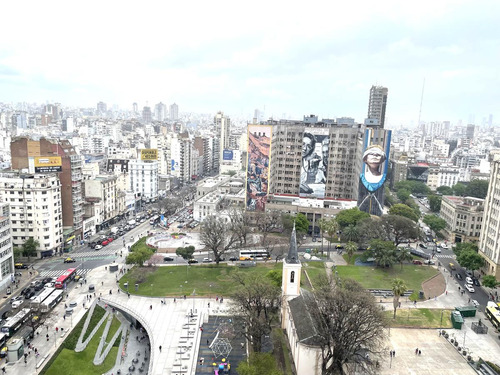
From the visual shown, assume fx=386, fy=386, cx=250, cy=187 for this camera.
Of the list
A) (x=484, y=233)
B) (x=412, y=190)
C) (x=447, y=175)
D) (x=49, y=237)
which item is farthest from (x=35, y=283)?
(x=447, y=175)

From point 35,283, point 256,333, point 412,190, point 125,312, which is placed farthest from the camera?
point 412,190

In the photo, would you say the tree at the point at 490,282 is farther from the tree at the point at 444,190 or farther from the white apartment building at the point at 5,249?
the tree at the point at 444,190

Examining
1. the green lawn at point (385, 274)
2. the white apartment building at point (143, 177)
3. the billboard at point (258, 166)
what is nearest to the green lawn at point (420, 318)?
the green lawn at point (385, 274)

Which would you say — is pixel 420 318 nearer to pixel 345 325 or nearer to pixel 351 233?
pixel 345 325

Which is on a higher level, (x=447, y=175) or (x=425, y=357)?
(x=447, y=175)

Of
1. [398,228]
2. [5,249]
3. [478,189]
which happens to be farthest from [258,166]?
[478,189]

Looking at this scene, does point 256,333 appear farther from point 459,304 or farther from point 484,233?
point 484,233
